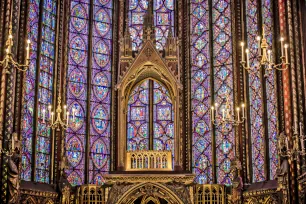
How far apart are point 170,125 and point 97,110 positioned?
9.43 feet

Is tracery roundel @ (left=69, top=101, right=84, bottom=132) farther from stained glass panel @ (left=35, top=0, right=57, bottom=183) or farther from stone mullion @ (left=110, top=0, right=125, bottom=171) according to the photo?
stone mullion @ (left=110, top=0, right=125, bottom=171)

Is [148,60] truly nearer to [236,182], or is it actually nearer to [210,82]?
[210,82]

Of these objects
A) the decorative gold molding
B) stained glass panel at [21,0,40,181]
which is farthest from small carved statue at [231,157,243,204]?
stained glass panel at [21,0,40,181]

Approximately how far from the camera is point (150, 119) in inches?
1007

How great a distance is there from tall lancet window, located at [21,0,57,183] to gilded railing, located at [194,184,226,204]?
17.8 feet

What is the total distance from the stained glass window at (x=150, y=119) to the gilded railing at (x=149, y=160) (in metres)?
3.79

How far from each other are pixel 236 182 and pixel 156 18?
326 inches

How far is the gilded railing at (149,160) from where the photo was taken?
21.3m

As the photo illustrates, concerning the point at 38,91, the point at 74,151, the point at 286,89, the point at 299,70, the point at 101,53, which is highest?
the point at 101,53

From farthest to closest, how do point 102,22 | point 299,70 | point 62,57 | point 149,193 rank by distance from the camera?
1. point 102,22
2. point 62,57
3. point 149,193
4. point 299,70

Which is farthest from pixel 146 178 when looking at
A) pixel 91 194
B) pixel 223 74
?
pixel 223 74

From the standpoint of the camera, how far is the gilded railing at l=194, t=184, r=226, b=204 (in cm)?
2169

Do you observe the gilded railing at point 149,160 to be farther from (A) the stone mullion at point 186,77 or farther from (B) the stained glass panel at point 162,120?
(B) the stained glass panel at point 162,120

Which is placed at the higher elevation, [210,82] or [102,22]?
[102,22]
